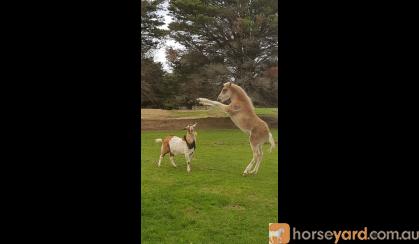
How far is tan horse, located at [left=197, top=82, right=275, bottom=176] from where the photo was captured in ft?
11.2

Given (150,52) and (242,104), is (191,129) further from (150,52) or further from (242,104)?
(150,52)

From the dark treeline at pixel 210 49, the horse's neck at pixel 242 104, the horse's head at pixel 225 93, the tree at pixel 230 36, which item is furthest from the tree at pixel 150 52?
the horse's neck at pixel 242 104

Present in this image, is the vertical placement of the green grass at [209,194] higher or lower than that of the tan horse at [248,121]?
lower

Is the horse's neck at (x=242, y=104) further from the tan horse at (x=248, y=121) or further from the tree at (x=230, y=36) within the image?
the tree at (x=230, y=36)
